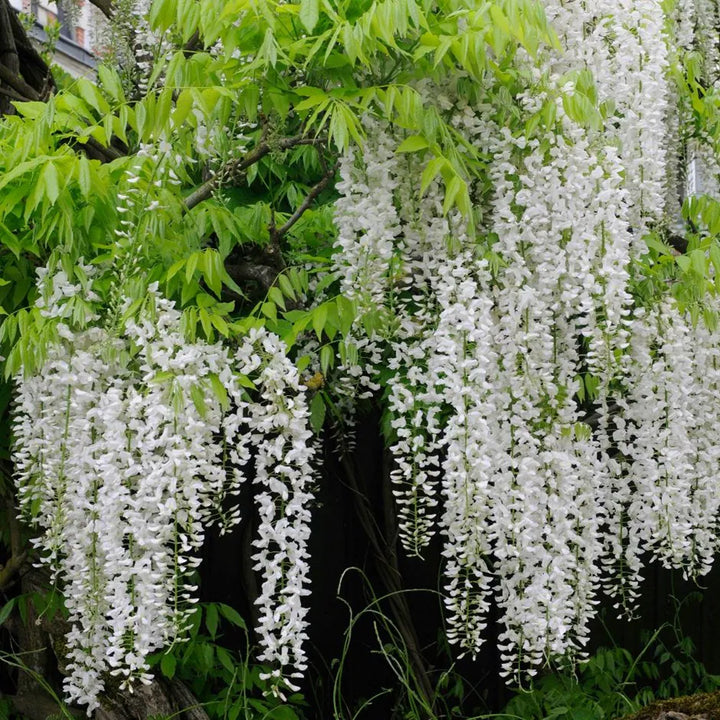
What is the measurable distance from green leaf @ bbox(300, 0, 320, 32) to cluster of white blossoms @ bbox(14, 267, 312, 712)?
3.11ft

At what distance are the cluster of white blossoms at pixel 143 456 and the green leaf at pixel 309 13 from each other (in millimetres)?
947

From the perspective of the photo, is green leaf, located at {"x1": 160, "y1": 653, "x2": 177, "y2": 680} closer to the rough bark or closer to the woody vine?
the woody vine

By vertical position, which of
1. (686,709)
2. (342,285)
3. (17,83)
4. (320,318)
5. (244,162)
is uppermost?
(17,83)

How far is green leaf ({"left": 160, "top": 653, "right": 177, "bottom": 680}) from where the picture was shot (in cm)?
356

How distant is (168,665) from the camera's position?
11.7 feet

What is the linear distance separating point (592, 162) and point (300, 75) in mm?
969

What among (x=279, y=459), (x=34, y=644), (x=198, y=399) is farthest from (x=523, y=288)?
(x=34, y=644)

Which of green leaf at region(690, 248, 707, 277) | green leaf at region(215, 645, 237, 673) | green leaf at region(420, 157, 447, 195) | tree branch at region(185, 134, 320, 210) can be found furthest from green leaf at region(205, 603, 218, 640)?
green leaf at region(690, 248, 707, 277)

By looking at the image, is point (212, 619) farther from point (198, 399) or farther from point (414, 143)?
point (414, 143)

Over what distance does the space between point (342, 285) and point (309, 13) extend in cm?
93

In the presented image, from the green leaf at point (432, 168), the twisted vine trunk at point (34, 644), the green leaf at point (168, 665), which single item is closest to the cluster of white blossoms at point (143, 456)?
the green leaf at point (168, 665)

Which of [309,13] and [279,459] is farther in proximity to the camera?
[279,459]

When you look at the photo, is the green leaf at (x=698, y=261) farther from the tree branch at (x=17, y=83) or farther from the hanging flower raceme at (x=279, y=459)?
the tree branch at (x=17, y=83)

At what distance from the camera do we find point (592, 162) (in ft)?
10.3
